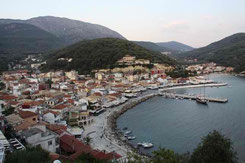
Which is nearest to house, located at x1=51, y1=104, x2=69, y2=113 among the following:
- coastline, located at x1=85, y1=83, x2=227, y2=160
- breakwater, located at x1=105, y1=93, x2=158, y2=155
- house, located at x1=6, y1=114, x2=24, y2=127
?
coastline, located at x1=85, y1=83, x2=227, y2=160

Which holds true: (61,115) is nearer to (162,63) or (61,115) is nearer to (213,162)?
(213,162)

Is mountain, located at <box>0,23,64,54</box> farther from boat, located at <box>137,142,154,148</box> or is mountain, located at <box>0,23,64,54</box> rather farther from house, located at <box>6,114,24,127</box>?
boat, located at <box>137,142,154,148</box>

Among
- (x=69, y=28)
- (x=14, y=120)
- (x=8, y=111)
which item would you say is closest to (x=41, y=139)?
(x=14, y=120)

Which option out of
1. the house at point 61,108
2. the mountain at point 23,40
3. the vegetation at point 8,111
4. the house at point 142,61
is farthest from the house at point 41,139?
the mountain at point 23,40

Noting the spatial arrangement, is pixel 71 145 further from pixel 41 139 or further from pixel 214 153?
pixel 214 153

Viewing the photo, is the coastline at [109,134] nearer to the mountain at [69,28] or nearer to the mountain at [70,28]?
the mountain at [69,28]

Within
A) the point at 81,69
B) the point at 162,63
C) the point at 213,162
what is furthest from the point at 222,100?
the point at 81,69
